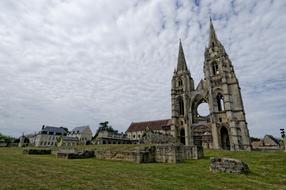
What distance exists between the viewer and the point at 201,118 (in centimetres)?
5403

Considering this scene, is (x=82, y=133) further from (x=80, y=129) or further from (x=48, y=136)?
(x=48, y=136)

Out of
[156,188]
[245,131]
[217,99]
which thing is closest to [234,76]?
[217,99]

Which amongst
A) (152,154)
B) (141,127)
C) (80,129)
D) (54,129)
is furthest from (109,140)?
(152,154)

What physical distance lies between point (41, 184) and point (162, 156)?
11115mm

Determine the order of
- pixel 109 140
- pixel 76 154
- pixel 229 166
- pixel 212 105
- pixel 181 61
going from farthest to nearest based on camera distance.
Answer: pixel 181 61, pixel 109 140, pixel 212 105, pixel 76 154, pixel 229 166

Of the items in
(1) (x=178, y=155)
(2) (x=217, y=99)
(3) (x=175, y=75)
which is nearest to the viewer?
(1) (x=178, y=155)

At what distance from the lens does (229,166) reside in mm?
9695

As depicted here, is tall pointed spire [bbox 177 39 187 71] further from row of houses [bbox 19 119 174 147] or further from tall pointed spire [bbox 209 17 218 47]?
row of houses [bbox 19 119 174 147]

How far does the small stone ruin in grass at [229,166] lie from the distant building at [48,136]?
254ft

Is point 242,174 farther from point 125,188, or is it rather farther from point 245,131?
point 245,131

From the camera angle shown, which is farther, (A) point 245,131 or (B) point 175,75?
(B) point 175,75

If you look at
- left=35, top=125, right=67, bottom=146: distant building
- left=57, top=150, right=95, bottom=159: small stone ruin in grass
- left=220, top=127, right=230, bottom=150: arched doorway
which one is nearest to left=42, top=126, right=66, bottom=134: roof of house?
left=35, top=125, right=67, bottom=146: distant building

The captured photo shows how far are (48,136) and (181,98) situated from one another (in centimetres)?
6010

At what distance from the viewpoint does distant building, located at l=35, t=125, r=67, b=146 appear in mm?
76188
